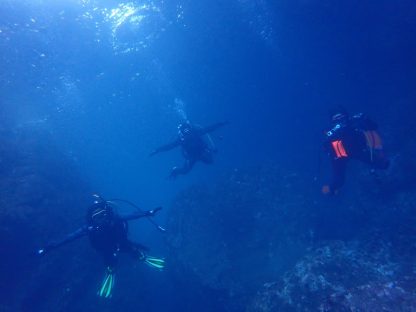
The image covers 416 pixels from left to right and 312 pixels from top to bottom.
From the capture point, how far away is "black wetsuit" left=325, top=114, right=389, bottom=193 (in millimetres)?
7598

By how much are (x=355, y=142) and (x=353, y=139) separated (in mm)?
118

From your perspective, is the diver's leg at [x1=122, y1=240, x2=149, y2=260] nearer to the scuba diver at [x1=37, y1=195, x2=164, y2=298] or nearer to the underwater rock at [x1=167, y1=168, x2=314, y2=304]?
the scuba diver at [x1=37, y1=195, x2=164, y2=298]

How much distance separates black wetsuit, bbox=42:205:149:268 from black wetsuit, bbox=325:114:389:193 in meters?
5.21

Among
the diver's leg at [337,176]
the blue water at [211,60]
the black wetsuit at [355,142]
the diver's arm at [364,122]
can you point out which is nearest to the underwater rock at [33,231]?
the blue water at [211,60]

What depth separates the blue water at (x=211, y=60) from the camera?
15609mm

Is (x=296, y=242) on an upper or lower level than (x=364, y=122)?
lower

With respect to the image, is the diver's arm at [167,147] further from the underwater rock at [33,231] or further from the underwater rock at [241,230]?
the underwater rock at [33,231]

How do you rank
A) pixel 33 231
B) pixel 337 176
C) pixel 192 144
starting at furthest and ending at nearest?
1. pixel 192 144
2. pixel 33 231
3. pixel 337 176

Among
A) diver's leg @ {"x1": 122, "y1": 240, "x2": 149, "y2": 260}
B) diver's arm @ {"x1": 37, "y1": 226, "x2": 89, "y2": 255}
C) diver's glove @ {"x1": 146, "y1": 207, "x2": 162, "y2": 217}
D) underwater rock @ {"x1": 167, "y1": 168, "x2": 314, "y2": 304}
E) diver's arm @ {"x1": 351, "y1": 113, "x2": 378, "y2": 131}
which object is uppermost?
diver's arm @ {"x1": 37, "y1": 226, "x2": 89, "y2": 255}

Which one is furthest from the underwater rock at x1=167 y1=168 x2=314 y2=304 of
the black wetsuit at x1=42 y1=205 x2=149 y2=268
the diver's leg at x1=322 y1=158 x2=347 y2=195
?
the black wetsuit at x1=42 y1=205 x2=149 y2=268

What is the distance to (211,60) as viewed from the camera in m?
31.4

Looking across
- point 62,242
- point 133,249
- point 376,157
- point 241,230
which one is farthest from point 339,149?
point 62,242

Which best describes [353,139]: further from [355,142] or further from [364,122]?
[364,122]

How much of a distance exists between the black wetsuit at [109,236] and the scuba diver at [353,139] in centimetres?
522
